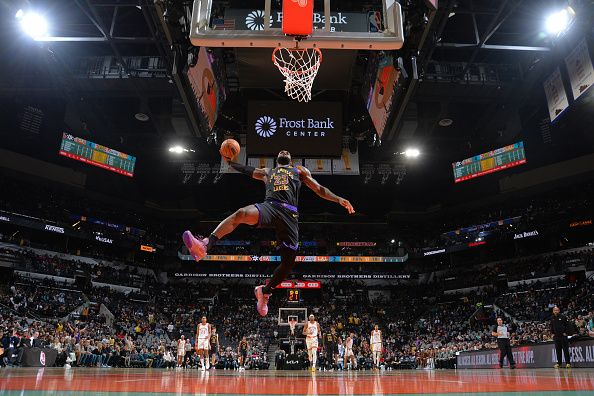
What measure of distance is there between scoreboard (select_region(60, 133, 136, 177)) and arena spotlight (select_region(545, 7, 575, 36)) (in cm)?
2070

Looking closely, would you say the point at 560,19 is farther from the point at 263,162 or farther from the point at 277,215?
the point at 263,162

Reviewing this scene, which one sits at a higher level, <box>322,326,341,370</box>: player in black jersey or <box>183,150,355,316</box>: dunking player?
<box>183,150,355,316</box>: dunking player

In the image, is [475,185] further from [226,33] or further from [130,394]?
[130,394]

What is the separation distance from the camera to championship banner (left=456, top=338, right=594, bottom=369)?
1223 centimetres

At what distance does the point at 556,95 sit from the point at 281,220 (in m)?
12.9

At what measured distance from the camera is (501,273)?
34.4 m

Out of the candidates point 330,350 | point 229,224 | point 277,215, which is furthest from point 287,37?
point 330,350

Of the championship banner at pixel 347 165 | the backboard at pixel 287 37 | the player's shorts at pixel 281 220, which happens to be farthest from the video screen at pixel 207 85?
the player's shorts at pixel 281 220

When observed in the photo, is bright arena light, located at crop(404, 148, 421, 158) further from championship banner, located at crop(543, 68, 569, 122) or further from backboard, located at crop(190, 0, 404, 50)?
backboard, located at crop(190, 0, 404, 50)

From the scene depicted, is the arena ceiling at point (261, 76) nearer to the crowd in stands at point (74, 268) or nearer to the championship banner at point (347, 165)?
the championship banner at point (347, 165)

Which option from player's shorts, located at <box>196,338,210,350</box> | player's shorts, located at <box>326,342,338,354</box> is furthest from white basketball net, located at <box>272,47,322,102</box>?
player's shorts, located at <box>326,342,338,354</box>

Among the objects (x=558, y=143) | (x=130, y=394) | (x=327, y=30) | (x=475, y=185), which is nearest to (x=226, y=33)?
(x=327, y=30)

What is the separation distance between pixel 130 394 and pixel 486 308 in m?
32.2

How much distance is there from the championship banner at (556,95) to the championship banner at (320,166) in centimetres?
899
